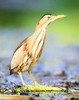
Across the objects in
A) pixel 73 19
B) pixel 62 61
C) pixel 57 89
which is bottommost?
pixel 57 89

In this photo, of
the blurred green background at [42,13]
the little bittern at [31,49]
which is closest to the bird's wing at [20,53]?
the little bittern at [31,49]

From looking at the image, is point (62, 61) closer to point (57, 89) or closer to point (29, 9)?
point (57, 89)

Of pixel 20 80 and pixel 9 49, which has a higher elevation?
pixel 9 49

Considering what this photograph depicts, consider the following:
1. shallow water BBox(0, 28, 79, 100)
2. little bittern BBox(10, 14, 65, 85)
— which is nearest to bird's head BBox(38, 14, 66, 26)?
little bittern BBox(10, 14, 65, 85)

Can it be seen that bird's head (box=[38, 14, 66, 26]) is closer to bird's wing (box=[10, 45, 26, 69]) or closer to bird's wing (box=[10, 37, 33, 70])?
bird's wing (box=[10, 37, 33, 70])

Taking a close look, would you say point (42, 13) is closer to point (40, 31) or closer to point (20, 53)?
point (40, 31)

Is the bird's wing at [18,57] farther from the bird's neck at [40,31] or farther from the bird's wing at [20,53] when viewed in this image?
the bird's neck at [40,31]

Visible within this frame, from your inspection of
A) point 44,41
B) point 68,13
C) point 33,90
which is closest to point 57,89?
point 33,90

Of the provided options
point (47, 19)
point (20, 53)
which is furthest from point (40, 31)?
point (20, 53)
